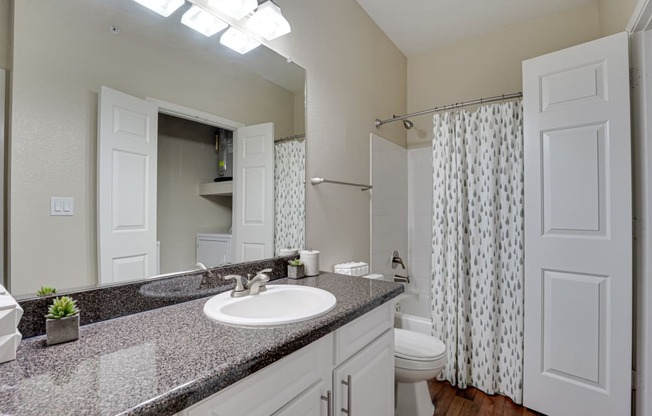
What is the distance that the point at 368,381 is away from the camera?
3.72ft

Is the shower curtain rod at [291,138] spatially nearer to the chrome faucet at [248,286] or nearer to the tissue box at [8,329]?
the chrome faucet at [248,286]

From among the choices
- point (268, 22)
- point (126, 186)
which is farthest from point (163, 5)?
point (126, 186)

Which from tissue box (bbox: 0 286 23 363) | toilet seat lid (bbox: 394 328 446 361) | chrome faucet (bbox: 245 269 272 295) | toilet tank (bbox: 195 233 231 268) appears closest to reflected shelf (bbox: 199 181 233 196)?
toilet tank (bbox: 195 233 231 268)

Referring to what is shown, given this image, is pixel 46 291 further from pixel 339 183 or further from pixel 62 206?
pixel 339 183

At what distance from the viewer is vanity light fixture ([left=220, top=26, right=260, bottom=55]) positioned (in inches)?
51.6

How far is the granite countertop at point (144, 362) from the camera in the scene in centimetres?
50

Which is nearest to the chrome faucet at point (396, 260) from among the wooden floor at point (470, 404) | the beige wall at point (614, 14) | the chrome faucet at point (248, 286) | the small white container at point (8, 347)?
the wooden floor at point (470, 404)

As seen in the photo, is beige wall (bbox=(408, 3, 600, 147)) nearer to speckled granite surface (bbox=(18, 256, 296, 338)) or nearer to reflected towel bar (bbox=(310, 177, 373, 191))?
reflected towel bar (bbox=(310, 177, 373, 191))

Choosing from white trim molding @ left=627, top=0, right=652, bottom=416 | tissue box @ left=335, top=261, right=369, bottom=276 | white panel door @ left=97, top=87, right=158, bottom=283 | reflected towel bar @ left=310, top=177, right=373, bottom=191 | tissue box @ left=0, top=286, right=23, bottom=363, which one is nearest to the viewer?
tissue box @ left=0, top=286, right=23, bottom=363

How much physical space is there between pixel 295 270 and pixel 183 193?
62 centimetres

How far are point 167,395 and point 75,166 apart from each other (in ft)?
2.32

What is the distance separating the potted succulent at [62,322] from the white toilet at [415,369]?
1399mm

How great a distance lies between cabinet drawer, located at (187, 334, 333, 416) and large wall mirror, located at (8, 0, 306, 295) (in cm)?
58

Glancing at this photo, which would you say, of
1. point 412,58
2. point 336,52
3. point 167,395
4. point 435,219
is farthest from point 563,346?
point 412,58
